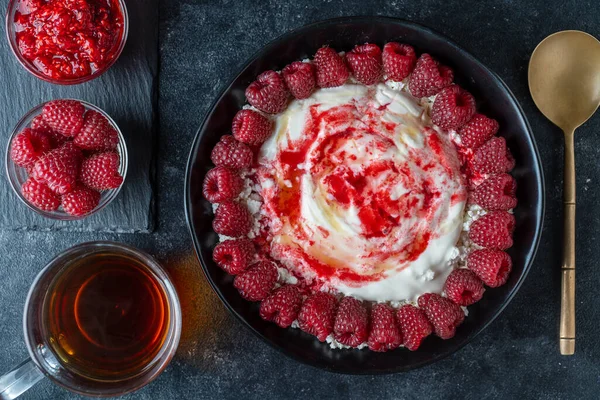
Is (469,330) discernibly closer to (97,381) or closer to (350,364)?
(350,364)

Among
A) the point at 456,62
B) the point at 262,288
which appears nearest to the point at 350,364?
the point at 262,288

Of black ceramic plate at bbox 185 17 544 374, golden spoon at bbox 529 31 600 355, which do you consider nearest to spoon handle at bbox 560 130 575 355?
golden spoon at bbox 529 31 600 355

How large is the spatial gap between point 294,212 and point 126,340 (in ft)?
2.07

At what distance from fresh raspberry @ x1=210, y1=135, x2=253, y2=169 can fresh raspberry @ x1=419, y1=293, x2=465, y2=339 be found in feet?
2.09

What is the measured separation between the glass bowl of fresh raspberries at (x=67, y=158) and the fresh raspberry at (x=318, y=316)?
649mm

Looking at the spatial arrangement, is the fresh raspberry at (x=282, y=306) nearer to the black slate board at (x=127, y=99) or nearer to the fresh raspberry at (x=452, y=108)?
the black slate board at (x=127, y=99)

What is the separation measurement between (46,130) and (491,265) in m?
1.32

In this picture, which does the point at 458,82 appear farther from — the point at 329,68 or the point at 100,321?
the point at 100,321

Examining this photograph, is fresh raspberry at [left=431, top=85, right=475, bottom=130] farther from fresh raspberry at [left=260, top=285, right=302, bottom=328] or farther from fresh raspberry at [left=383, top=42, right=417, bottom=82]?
fresh raspberry at [left=260, top=285, right=302, bottom=328]

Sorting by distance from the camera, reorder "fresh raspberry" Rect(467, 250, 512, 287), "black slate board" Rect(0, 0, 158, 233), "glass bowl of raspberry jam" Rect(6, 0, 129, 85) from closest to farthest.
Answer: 1. "fresh raspberry" Rect(467, 250, 512, 287)
2. "glass bowl of raspberry jam" Rect(6, 0, 129, 85)
3. "black slate board" Rect(0, 0, 158, 233)

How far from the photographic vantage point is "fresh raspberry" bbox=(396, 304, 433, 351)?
1682mm

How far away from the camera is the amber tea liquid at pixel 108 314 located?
5.87 ft

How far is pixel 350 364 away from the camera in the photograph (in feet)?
5.82

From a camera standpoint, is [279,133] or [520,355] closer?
[279,133]
